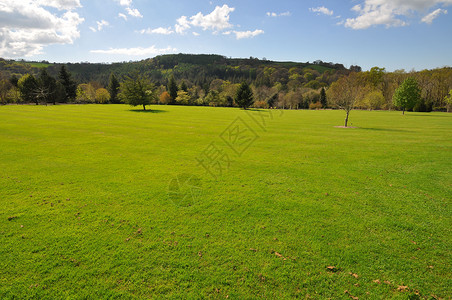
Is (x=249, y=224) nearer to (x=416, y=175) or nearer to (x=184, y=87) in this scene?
(x=416, y=175)

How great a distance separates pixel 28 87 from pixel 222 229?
10797cm

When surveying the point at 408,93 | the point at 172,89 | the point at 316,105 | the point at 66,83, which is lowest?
the point at 316,105

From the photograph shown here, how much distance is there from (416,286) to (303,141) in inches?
733

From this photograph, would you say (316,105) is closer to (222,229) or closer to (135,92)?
(135,92)

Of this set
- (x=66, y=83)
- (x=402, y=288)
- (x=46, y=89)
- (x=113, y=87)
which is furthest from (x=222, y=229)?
(x=66, y=83)

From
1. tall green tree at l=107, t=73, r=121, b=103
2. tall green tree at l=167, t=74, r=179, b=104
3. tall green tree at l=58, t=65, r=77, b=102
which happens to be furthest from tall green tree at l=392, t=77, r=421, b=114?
tall green tree at l=58, t=65, r=77, b=102

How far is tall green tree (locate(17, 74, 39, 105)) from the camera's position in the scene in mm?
78500

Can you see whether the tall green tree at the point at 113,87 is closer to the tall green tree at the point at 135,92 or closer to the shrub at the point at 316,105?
the tall green tree at the point at 135,92

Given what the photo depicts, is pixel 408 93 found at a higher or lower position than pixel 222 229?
higher

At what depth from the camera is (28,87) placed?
78875mm

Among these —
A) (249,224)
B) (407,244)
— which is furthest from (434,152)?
(249,224)

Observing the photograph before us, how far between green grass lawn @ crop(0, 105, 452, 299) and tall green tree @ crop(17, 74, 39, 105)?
3595 inches

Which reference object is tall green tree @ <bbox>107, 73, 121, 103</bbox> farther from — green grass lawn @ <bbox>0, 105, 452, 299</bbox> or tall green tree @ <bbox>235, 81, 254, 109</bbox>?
green grass lawn @ <bbox>0, 105, 452, 299</bbox>

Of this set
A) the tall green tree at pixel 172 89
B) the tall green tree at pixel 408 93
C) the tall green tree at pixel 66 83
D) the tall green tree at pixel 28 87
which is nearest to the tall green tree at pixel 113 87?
the tall green tree at pixel 66 83
